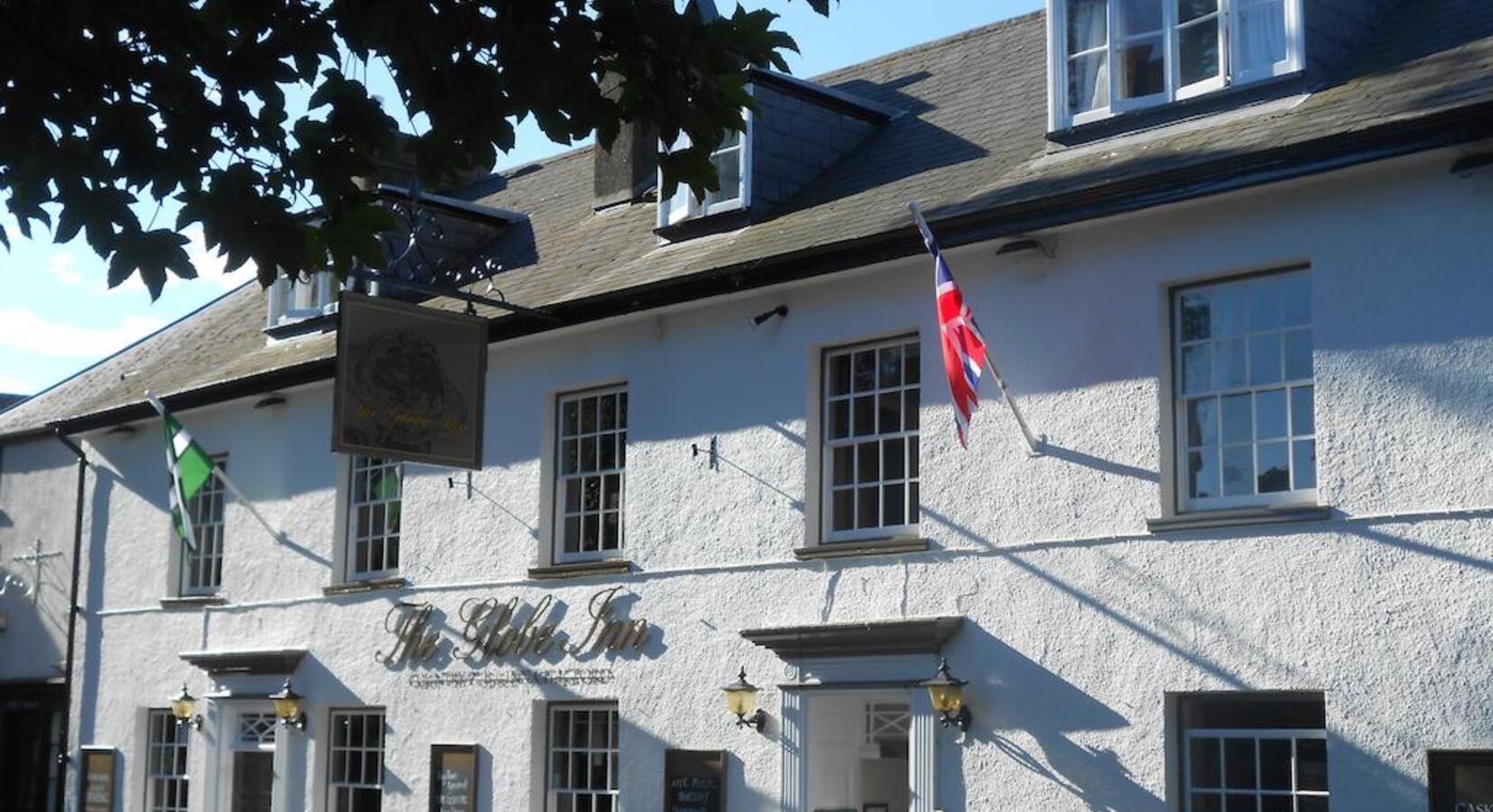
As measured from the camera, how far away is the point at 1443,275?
12977 millimetres

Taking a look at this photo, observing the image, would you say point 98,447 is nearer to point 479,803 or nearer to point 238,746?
point 238,746

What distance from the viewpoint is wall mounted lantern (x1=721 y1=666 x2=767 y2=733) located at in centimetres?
1667

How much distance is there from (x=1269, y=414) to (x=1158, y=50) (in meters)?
2.97

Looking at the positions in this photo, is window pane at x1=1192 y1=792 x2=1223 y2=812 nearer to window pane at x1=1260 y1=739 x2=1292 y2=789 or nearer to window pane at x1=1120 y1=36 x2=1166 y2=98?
window pane at x1=1260 y1=739 x2=1292 y2=789

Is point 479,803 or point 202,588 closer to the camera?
point 479,803

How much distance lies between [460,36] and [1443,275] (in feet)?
23.1

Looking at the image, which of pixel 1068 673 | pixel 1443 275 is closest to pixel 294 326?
pixel 1068 673

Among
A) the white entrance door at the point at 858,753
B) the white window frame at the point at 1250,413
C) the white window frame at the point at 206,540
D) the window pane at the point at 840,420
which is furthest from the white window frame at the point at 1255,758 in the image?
the white window frame at the point at 206,540

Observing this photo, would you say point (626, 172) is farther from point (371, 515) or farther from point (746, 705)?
point (746, 705)

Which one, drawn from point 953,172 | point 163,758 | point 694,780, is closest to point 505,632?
point 694,780

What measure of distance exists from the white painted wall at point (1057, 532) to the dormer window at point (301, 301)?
11.7 ft

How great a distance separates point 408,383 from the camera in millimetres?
17312

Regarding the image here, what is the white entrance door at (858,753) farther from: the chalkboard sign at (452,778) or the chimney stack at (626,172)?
the chimney stack at (626,172)

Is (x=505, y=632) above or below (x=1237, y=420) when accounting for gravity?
below
